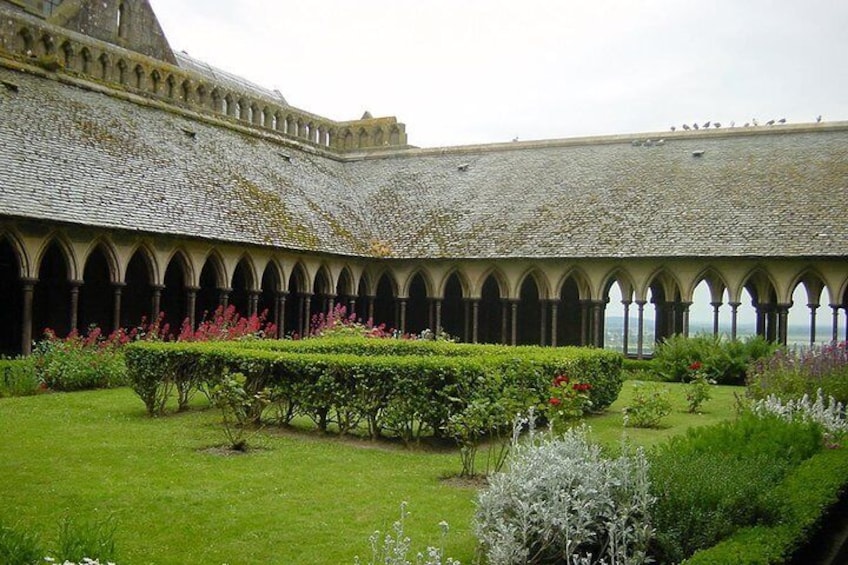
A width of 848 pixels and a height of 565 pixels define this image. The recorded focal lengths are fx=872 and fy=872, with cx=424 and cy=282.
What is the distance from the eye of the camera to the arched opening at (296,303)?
2673 cm

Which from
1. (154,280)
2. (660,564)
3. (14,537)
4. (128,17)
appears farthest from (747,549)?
(128,17)

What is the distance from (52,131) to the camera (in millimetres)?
20688

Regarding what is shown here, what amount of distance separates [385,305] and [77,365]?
53.7 feet

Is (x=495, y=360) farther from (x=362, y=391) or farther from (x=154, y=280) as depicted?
(x=154, y=280)

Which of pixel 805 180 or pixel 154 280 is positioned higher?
pixel 805 180

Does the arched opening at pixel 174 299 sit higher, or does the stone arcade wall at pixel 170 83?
the stone arcade wall at pixel 170 83

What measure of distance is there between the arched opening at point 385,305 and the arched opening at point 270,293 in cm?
445

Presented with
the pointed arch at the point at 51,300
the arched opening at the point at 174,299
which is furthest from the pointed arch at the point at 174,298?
the pointed arch at the point at 51,300

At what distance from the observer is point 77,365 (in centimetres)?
1586

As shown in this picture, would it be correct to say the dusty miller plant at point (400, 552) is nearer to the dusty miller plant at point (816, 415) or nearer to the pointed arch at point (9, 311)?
the dusty miller plant at point (816, 415)

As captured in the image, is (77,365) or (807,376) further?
(77,365)

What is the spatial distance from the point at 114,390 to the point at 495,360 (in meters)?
7.97

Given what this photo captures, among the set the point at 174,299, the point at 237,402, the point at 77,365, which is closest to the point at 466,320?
the point at 174,299

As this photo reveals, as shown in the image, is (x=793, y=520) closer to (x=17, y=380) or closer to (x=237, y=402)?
(x=237, y=402)
